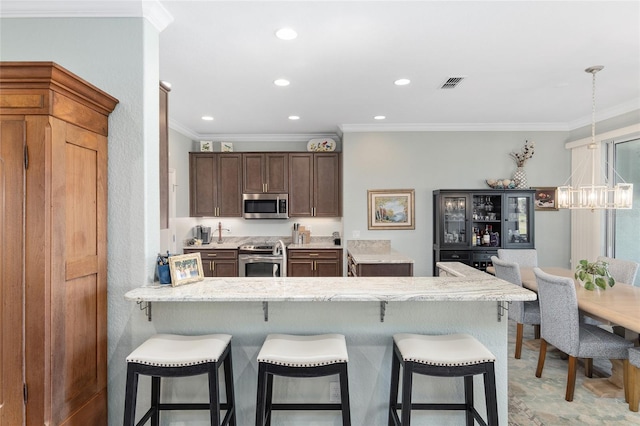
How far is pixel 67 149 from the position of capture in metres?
1.72

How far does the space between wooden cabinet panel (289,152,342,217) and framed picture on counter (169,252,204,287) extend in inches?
137

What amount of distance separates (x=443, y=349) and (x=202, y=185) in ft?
15.3

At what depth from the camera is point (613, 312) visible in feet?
8.31

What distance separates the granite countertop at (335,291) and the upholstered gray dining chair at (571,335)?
965mm

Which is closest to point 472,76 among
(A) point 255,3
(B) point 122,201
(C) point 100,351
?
(A) point 255,3

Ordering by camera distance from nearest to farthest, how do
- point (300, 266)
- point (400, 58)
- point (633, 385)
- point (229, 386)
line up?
point (229, 386) → point (633, 385) → point (400, 58) → point (300, 266)

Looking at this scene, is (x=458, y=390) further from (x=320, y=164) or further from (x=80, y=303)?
(x=320, y=164)

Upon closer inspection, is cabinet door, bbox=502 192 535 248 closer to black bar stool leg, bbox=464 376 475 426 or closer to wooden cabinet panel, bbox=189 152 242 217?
black bar stool leg, bbox=464 376 475 426

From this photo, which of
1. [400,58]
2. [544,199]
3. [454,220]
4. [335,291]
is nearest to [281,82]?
[400,58]

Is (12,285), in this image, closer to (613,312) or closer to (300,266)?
(613,312)

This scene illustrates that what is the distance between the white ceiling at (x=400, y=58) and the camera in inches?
87.4

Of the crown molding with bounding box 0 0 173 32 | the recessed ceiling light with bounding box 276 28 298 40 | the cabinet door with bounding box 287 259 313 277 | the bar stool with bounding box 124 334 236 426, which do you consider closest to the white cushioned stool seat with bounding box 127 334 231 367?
the bar stool with bounding box 124 334 236 426

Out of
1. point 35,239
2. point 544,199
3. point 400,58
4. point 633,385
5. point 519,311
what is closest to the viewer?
point 35,239

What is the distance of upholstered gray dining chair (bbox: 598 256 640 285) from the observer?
3516mm
